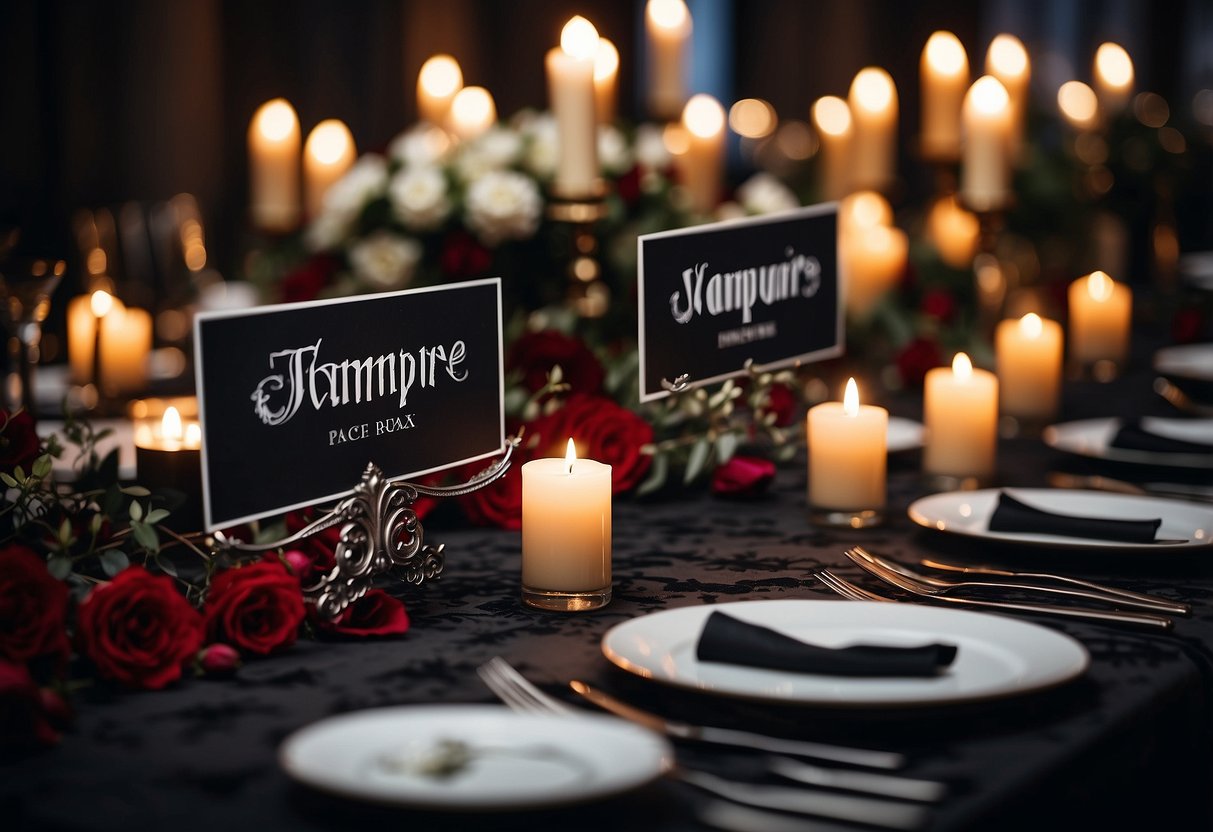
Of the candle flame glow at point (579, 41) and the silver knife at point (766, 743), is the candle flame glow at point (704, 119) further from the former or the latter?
the silver knife at point (766, 743)

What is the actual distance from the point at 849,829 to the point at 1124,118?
2.78 m

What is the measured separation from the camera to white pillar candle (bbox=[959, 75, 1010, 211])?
7.63 ft

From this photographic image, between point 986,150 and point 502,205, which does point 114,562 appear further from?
point 986,150

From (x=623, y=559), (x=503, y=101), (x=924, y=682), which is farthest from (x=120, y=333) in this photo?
(x=503, y=101)

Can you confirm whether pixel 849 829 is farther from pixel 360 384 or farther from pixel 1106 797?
pixel 360 384

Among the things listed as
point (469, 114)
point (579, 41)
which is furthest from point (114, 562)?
point (469, 114)

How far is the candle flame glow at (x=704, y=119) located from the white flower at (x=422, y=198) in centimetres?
76

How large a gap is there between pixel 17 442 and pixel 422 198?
3.57ft

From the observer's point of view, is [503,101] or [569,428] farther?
[503,101]

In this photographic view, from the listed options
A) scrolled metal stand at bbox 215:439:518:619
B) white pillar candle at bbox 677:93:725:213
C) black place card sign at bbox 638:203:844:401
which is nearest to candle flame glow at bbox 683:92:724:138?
white pillar candle at bbox 677:93:725:213

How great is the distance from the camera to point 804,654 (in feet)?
3.19

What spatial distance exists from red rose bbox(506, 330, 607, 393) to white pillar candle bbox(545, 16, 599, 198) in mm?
315

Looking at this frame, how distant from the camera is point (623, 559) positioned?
1377mm

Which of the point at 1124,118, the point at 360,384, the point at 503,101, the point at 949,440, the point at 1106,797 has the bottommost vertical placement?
the point at 1106,797
